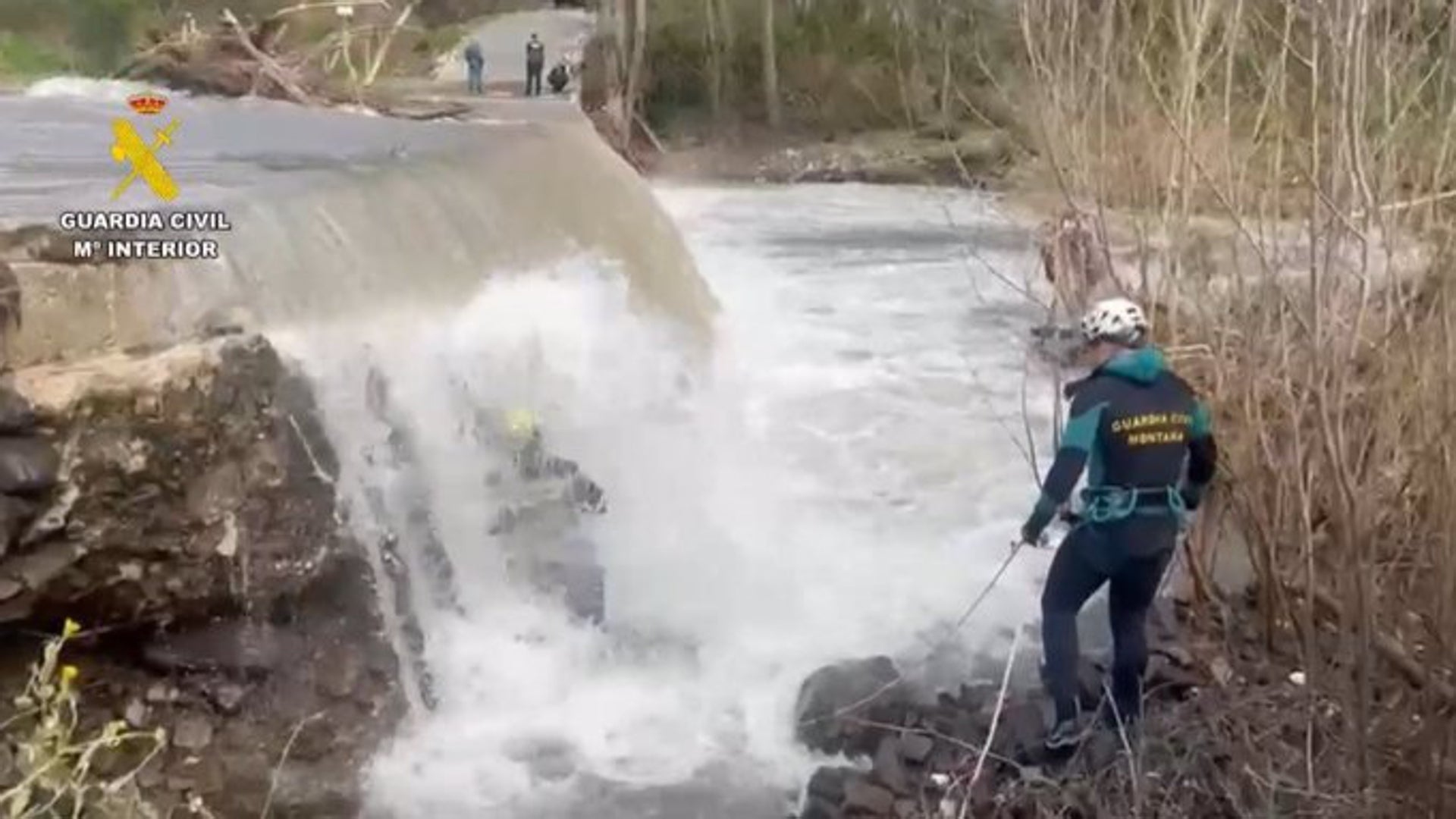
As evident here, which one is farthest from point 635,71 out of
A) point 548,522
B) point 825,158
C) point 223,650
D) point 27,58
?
point 223,650

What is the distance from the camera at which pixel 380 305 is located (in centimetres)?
722

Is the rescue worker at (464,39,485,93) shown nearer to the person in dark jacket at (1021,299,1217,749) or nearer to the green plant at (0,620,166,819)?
the green plant at (0,620,166,819)

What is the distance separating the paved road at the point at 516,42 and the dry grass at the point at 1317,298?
2109 centimetres

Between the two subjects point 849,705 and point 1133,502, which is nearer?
point 1133,502

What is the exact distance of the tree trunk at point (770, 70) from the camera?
25500mm

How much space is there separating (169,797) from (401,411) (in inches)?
78.9

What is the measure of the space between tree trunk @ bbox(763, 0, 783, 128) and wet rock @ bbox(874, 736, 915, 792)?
20561mm

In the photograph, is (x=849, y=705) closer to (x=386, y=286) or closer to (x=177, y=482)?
(x=177, y=482)

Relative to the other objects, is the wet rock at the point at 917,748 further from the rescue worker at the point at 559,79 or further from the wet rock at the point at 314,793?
the rescue worker at the point at 559,79

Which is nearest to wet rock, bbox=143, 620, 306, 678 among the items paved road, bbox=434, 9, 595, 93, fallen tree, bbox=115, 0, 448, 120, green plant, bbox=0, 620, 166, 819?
green plant, bbox=0, 620, 166, 819

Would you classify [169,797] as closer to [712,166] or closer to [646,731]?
[646,731]

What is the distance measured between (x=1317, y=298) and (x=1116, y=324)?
775 mm

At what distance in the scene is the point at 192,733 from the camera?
548cm

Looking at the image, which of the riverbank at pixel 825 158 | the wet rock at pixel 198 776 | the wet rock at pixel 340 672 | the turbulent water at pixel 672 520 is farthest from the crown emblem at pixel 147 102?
the wet rock at pixel 198 776
